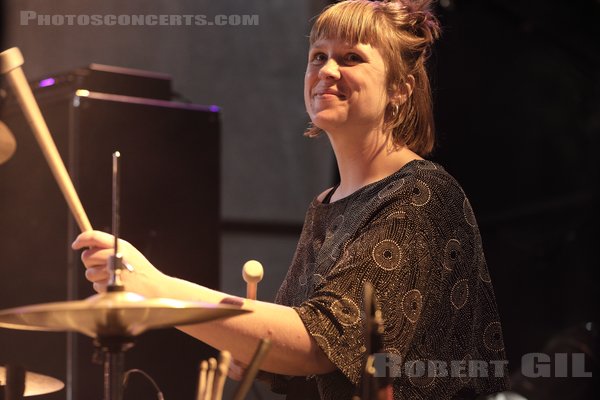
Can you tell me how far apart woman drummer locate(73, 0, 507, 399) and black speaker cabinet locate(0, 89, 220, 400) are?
2.65 ft

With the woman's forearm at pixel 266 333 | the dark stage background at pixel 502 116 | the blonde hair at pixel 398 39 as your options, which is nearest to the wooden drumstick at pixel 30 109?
the woman's forearm at pixel 266 333

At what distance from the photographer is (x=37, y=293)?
298 cm

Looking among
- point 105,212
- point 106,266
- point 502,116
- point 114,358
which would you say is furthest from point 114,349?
point 502,116

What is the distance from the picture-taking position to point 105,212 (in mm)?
2922

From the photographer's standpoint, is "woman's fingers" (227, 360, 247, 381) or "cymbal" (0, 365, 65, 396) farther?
"woman's fingers" (227, 360, 247, 381)

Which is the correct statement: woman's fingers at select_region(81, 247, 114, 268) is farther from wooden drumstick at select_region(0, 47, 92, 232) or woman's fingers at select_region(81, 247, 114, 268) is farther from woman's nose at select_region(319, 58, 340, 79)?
woman's nose at select_region(319, 58, 340, 79)

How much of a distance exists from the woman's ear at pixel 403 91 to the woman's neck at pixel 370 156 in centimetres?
9

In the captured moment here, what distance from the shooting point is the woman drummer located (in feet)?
6.17

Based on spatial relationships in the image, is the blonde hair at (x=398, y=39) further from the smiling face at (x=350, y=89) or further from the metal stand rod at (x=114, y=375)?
the metal stand rod at (x=114, y=375)

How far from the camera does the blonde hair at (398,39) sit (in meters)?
2.15

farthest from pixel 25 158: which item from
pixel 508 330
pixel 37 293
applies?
pixel 508 330

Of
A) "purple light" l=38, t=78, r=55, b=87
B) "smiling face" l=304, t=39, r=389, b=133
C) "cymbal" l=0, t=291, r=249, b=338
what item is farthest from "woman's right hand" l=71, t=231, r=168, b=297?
"purple light" l=38, t=78, r=55, b=87

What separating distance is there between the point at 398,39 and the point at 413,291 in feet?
1.88

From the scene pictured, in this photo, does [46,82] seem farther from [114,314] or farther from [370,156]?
[114,314]
